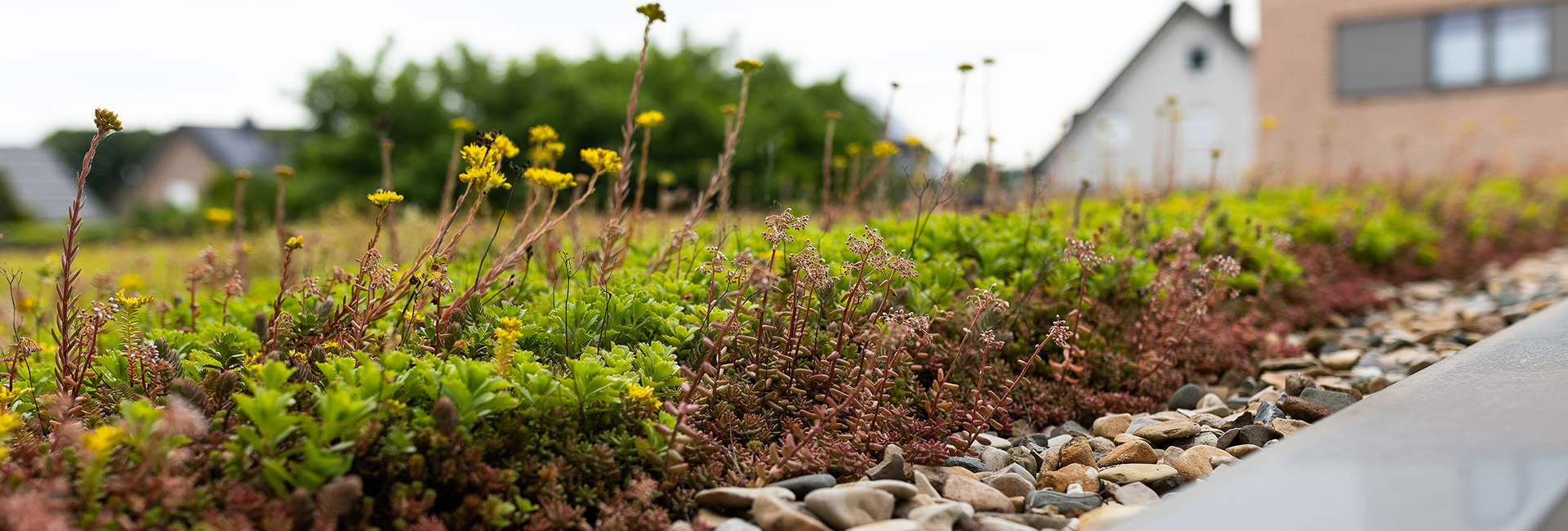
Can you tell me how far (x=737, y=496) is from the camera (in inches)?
76.6

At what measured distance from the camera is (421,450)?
1877 millimetres

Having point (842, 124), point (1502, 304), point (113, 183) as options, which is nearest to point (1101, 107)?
point (842, 124)

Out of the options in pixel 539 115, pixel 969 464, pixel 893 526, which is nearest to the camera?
pixel 893 526

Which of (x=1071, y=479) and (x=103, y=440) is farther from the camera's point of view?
(x=1071, y=479)

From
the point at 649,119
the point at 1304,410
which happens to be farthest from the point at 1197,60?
the point at 649,119

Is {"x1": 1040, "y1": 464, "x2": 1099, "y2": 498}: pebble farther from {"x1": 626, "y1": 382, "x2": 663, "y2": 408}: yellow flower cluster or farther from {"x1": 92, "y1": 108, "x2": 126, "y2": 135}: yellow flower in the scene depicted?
{"x1": 92, "y1": 108, "x2": 126, "y2": 135}: yellow flower

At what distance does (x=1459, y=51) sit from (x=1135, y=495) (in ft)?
52.7

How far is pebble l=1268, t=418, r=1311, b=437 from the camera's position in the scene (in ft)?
8.01

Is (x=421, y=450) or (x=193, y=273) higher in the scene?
(x=193, y=273)

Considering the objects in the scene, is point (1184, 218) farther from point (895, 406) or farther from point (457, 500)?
point (457, 500)

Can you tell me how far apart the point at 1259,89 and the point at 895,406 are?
49.4ft

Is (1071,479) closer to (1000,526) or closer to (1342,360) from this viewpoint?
(1000,526)

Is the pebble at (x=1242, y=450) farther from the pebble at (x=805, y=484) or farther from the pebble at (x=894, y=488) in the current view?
the pebble at (x=805, y=484)

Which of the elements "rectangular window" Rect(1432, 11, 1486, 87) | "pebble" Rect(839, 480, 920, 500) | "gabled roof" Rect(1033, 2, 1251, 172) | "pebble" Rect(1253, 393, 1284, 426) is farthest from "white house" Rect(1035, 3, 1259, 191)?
"pebble" Rect(839, 480, 920, 500)
